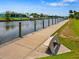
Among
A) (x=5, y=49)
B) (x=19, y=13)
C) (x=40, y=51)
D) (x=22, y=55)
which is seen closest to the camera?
(x=22, y=55)

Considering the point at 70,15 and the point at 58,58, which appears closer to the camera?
the point at 58,58

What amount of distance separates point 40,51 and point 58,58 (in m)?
1.52

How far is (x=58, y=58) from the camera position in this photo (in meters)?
9.37

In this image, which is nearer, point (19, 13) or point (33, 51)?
point (33, 51)

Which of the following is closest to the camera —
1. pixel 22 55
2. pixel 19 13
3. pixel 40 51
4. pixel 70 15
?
pixel 22 55

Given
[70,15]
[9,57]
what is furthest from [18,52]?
[70,15]

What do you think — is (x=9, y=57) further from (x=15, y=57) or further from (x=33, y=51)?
(x=33, y=51)

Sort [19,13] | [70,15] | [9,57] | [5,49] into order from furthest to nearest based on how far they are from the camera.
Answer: [70,15]
[19,13]
[5,49]
[9,57]

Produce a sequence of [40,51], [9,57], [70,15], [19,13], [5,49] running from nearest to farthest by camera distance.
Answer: [9,57] → [5,49] → [40,51] → [19,13] → [70,15]

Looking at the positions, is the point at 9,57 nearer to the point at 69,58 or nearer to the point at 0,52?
the point at 0,52

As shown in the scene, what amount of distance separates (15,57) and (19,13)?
115 metres

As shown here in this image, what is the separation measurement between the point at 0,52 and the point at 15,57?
0.91 metres

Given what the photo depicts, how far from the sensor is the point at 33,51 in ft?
34.1

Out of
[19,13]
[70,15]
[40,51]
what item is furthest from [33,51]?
[70,15]
